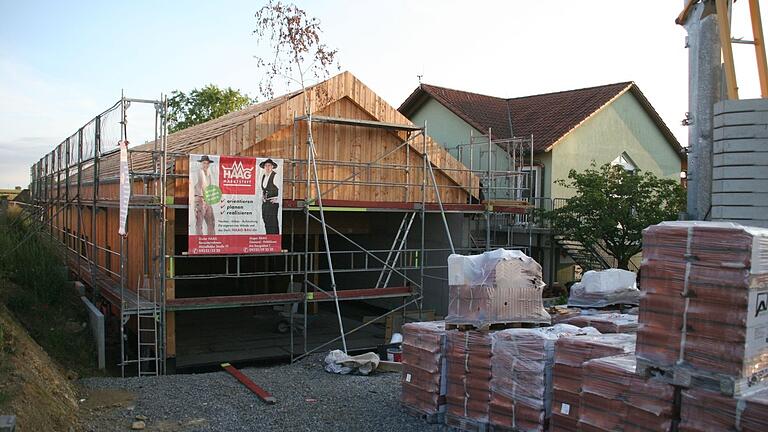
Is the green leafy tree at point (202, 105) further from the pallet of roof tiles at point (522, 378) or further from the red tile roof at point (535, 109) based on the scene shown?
the pallet of roof tiles at point (522, 378)

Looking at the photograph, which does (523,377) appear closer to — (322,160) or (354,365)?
(354,365)

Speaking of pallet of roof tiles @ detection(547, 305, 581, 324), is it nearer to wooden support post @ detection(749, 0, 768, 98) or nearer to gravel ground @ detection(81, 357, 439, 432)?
gravel ground @ detection(81, 357, 439, 432)

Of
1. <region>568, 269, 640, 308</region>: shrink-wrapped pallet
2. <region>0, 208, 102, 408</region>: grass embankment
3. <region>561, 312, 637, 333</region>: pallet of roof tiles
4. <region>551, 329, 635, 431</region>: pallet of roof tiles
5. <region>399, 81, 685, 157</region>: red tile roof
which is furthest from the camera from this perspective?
<region>399, 81, 685, 157</region>: red tile roof

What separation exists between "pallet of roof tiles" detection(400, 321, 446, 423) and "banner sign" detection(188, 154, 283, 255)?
4.76 metres

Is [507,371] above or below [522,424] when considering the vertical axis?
above

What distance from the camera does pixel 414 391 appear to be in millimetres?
8781

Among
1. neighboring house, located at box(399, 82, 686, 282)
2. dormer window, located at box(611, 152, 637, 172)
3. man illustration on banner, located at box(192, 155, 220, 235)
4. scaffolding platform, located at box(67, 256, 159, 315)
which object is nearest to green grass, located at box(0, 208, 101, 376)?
scaffolding platform, located at box(67, 256, 159, 315)

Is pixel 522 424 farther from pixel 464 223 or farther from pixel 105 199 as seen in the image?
pixel 105 199

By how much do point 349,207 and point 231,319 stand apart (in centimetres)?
612

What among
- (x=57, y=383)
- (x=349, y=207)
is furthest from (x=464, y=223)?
(x=57, y=383)

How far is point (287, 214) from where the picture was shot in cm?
1622

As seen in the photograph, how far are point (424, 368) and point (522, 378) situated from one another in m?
1.63

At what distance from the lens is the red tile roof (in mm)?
23184

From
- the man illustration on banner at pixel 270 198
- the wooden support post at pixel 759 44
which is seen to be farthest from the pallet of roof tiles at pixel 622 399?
the wooden support post at pixel 759 44
